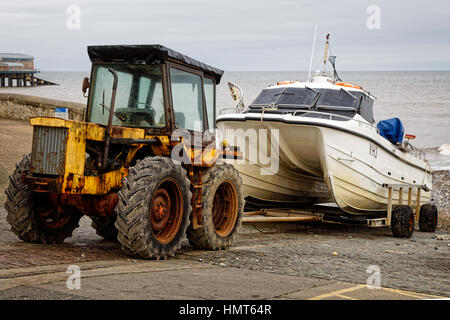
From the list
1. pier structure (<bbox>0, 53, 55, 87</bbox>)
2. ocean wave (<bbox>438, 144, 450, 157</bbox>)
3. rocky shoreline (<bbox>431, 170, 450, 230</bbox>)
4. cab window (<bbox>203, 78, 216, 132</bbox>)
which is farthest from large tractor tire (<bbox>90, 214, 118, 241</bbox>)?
pier structure (<bbox>0, 53, 55, 87</bbox>)

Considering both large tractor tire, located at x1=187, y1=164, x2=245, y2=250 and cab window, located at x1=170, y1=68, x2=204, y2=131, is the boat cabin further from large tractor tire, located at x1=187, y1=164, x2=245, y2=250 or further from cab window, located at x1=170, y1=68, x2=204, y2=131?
cab window, located at x1=170, y1=68, x2=204, y2=131

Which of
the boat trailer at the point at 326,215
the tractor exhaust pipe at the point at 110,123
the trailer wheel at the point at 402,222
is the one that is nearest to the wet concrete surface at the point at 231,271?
the tractor exhaust pipe at the point at 110,123

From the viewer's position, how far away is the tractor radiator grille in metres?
6.67

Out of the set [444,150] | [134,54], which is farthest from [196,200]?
[444,150]

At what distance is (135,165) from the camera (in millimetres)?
6969

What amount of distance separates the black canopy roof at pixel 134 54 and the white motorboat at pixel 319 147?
4.01 m

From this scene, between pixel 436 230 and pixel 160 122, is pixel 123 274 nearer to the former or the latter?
pixel 160 122

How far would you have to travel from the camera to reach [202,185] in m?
8.01

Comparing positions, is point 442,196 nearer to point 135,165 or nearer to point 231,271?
point 231,271

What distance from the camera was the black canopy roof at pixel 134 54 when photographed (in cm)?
747

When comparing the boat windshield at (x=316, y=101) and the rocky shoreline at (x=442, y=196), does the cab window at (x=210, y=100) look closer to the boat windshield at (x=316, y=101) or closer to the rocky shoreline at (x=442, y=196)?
the boat windshield at (x=316, y=101)

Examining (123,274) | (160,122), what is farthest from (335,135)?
(123,274)

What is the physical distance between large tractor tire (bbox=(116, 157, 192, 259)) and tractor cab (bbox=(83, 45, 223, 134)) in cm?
72
